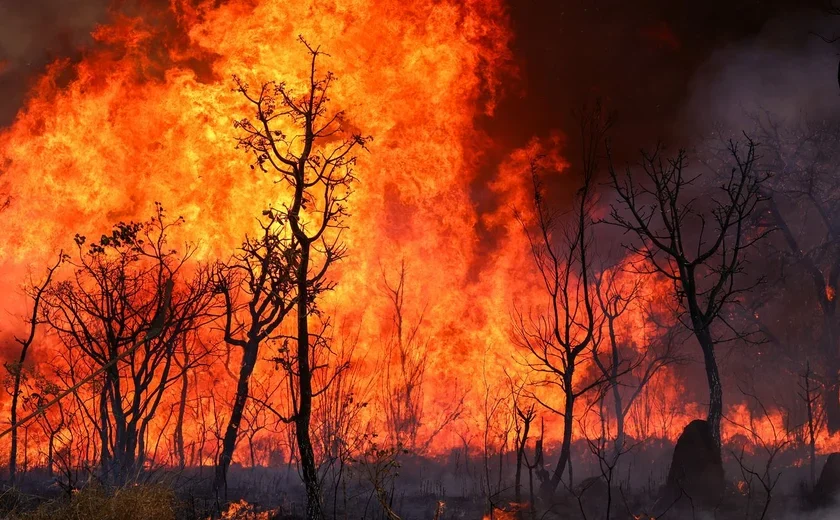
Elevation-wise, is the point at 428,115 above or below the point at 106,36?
below

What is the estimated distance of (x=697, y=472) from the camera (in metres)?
13.8

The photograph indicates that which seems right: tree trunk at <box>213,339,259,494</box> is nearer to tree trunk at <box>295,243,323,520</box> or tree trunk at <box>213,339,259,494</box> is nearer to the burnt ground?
the burnt ground

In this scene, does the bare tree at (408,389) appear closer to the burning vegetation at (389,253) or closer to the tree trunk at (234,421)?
the burning vegetation at (389,253)

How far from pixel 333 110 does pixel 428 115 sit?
3965 millimetres

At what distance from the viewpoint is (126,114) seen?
24.4 meters

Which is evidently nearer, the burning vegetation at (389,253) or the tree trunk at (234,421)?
the tree trunk at (234,421)

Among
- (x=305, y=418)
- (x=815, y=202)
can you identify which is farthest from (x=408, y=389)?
(x=815, y=202)

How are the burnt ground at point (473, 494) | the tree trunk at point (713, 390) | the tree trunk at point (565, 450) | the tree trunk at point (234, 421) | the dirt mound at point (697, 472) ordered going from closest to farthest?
the burnt ground at point (473, 494) < the dirt mound at point (697, 472) < the tree trunk at point (713, 390) < the tree trunk at point (565, 450) < the tree trunk at point (234, 421)

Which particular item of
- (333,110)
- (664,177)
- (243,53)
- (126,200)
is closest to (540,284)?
(333,110)

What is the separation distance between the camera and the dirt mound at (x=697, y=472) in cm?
1367

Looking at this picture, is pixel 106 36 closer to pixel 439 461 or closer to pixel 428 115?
pixel 428 115

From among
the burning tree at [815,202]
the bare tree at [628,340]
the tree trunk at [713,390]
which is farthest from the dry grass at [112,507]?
the burning tree at [815,202]

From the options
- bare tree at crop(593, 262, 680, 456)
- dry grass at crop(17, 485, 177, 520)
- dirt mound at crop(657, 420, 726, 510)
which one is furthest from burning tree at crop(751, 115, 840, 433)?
dry grass at crop(17, 485, 177, 520)

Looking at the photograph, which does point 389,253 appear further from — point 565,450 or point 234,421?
point 565,450
